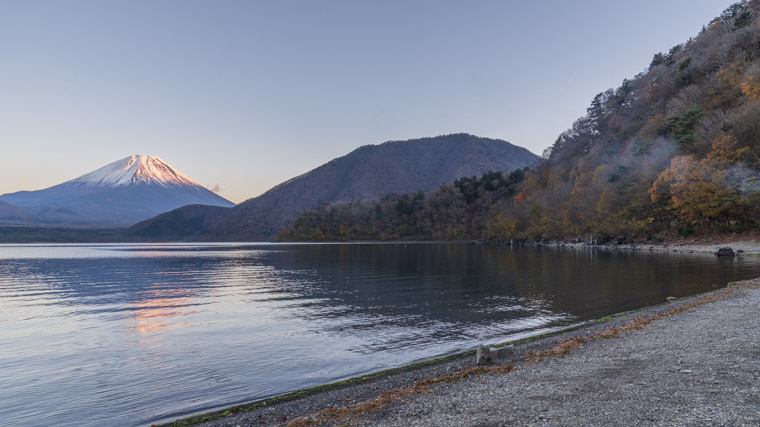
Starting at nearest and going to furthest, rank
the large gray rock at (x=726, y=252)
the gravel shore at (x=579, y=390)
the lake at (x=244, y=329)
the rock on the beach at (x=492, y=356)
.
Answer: the gravel shore at (x=579, y=390), the lake at (x=244, y=329), the rock on the beach at (x=492, y=356), the large gray rock at (x=726, y=252)

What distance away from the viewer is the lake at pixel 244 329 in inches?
509

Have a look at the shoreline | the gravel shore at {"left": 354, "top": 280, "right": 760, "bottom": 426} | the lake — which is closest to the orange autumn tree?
the lake

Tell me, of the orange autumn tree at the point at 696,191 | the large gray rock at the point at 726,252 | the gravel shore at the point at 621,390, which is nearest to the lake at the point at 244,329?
the gravel shore at the point at 621,390

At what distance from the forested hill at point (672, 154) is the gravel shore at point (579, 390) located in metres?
58.7

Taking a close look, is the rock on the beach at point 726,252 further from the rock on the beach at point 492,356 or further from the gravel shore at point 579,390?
the rock on the beach at point 492,356

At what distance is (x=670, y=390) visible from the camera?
8984 millimetres

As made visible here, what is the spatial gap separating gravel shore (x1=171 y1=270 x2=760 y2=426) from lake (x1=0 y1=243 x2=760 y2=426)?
2.28 meters

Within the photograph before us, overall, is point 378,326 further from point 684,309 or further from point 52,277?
point 52,277

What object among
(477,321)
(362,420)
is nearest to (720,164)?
(477,321)

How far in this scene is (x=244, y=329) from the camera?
2209cm

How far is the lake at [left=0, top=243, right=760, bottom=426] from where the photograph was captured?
12.9 meters

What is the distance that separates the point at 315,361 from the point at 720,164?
69650 mm

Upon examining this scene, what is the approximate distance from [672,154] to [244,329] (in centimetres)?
8370

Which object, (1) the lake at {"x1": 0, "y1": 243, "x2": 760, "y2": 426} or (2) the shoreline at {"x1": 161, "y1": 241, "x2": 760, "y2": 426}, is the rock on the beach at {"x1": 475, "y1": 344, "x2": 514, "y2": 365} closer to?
(2) the shoreline at {"x1": 161, "y1": 241, "x2": 760, "y2": 426}
